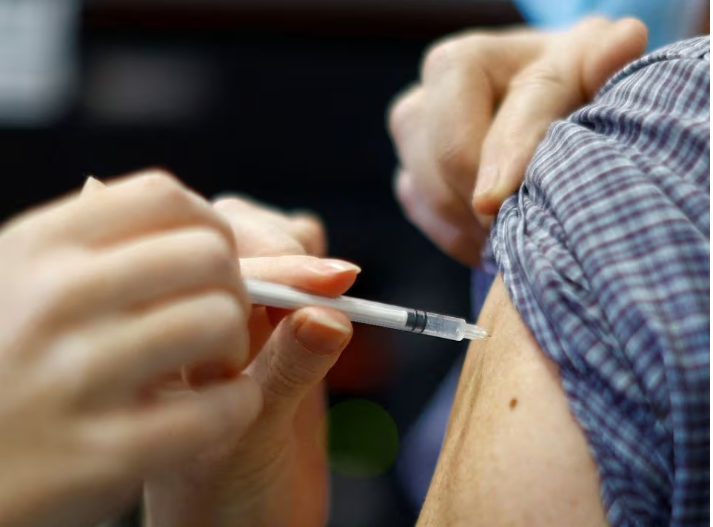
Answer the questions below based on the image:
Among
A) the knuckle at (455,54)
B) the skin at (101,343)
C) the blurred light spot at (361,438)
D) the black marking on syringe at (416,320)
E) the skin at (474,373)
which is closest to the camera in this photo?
the skin at (101,343)

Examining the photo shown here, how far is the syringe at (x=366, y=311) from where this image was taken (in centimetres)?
60

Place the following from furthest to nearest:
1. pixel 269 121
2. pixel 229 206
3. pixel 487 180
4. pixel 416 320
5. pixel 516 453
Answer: pixel 269 121 → pixel 229 206 → pixel 487 180 → pixel 416 320 → pixel 516 453

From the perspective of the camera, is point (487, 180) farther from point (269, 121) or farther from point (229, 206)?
point (269, 121)

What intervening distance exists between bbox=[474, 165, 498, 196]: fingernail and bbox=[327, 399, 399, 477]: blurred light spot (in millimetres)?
1867

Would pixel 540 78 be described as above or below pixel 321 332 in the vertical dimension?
above

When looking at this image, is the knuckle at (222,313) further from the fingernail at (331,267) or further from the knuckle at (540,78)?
the knuckle at (540,78)

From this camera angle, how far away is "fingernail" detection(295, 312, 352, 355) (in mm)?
592

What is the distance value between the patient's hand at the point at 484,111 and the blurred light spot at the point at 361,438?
1588 mm

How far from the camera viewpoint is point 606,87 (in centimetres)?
73

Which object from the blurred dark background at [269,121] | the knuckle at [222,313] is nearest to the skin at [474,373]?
the knuckle at [222,313]

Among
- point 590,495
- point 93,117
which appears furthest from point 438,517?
point 93,117

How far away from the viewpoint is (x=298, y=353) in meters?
0.63

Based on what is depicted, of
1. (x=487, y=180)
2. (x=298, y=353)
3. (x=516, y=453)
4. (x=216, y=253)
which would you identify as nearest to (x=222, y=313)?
(x=216, y=253)

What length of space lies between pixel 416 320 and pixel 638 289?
0.21 meters
